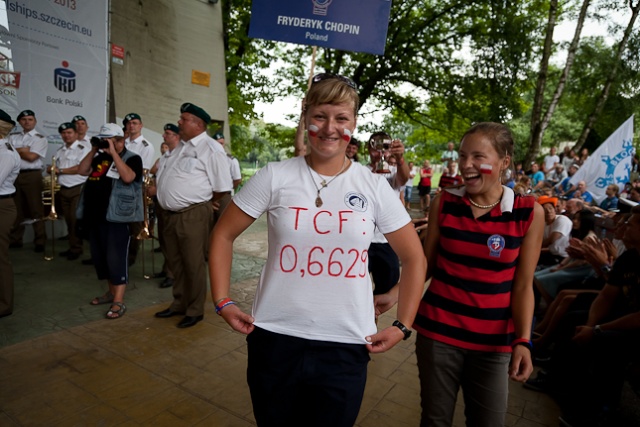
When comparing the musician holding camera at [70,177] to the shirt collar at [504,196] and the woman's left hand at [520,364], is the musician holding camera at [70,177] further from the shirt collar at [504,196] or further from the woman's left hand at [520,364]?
the woman's left hand at [520,364]

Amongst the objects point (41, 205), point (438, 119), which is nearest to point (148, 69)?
point (41, 205)

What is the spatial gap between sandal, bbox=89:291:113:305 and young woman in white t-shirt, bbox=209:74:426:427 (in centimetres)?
375

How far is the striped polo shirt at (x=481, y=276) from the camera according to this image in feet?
6.42

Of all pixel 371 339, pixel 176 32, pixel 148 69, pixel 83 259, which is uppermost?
pixel 176 32

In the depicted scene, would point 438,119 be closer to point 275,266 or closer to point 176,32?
point 176,32

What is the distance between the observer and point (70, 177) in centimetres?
679

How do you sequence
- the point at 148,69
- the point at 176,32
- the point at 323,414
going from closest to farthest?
the point at 323,414, the point at 148,69, the point at 176,32

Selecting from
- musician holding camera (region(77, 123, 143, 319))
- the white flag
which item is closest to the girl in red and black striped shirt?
musician holding camera (region(77, 123, 143, 319))

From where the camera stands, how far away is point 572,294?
3941mm

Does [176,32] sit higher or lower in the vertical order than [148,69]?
higher

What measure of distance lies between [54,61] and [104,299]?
16.1 feet

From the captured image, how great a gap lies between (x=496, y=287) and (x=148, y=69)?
9.68m

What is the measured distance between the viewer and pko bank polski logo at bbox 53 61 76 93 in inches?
286

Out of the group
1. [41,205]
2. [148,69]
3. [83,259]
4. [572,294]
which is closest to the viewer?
[572,294]
